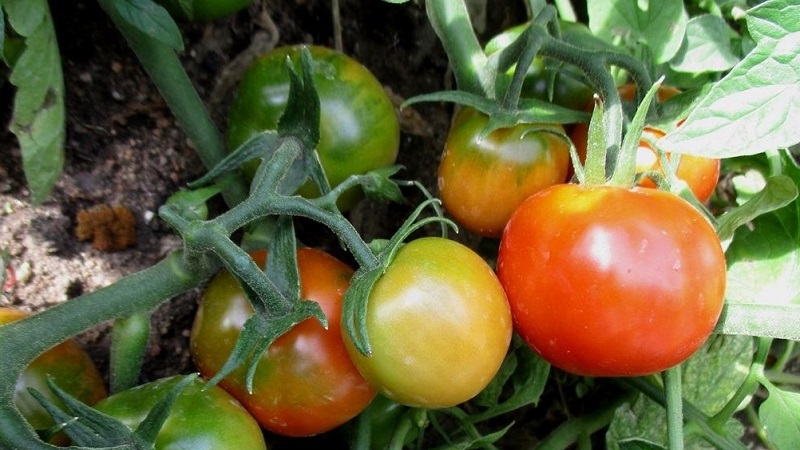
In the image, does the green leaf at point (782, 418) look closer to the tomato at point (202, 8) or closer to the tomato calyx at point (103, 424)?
the tomato calyx at point (103, 424)

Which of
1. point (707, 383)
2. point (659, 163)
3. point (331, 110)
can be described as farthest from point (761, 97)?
point (707, 383)

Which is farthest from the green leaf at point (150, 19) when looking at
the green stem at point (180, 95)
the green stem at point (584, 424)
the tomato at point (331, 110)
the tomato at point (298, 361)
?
the green stem at point (584, 424)

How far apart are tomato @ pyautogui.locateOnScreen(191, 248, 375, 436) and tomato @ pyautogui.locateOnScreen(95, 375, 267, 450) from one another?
1.4 inches

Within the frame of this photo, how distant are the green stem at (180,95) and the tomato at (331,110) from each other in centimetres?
2

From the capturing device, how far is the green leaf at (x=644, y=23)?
0.95 metres

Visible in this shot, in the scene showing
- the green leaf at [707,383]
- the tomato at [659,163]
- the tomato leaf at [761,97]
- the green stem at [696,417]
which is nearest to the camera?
the tomato leaf at [761,97]

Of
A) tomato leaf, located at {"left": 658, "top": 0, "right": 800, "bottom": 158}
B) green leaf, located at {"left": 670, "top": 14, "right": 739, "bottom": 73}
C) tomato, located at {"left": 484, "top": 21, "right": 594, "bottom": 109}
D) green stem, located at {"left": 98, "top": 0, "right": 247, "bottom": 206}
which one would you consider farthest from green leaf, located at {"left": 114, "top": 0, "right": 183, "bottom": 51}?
green leaf, located at {"left": 670, "top": 14, "right": 739, "bottom": 73}

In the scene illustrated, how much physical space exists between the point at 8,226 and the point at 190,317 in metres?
0.24

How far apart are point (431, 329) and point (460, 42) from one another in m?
0.38

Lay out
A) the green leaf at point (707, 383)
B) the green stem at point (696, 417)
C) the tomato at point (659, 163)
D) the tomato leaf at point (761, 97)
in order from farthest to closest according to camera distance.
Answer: the green leaf at point (707, 383) < the green stem at point (696, 417) < the tomato at point (659, 163) < the tomato leaf at point (761, 97)

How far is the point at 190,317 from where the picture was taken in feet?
3.22

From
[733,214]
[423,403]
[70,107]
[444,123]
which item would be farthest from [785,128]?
[70,107]

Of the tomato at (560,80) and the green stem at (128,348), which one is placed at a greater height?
the tomato at (560,80)

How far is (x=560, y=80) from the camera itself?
0.94 m
